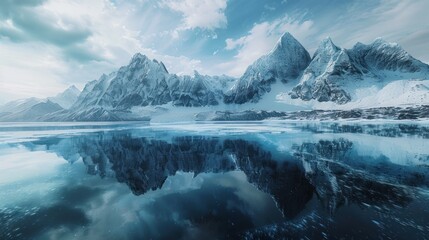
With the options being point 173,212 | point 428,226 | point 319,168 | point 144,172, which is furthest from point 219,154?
point 428,226

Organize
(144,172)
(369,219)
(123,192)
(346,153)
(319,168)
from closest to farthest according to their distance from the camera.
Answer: (369,219), (123,192), (319,168), (144,172), (346,153)

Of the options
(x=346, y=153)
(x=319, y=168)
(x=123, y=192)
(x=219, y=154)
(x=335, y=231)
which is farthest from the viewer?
(x=219, y=154)

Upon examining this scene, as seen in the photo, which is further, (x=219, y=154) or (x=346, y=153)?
(x=219, y=154)

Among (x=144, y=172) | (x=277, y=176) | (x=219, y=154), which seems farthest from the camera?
(x=219, y=154)

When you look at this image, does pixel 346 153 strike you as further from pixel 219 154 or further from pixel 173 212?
pixel 173 212

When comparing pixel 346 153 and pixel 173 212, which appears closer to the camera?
pixel 173 212

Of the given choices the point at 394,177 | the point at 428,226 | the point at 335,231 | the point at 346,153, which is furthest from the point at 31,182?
the point at 346,153

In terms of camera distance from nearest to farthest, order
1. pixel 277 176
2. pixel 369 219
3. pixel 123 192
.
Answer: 1. pixel 369 219
2. pixel 123 192
3. pixel 277 176

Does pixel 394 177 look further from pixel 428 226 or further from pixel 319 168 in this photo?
pixel 428 226
